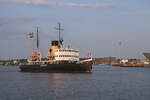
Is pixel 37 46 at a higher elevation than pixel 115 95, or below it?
higher

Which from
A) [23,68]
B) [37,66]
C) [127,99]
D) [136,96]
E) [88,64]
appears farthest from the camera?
[23,68]

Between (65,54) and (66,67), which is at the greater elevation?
(65,54)

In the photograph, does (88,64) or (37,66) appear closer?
(88,64)

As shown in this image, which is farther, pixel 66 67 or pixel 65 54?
pixel 65 54

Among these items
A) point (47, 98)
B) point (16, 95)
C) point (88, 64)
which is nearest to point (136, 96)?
point (47, 98)

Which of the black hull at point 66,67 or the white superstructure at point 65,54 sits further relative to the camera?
the white superstructure at point 65,54

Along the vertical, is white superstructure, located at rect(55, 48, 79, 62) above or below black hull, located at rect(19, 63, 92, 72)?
above

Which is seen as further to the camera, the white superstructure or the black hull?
the white superstructure

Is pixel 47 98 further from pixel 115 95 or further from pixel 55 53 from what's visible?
pixel 55 53

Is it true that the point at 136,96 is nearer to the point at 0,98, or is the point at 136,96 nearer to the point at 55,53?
the point at 0,98

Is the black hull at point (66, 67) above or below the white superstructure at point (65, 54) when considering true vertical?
below

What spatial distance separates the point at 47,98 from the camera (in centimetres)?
2877

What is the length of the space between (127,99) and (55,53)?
47241 millimetres

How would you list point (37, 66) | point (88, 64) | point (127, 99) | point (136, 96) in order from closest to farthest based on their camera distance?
1. point (127, 99)
2. point (136, 96)
3. point (88, 64)
4. point (37, 66)
